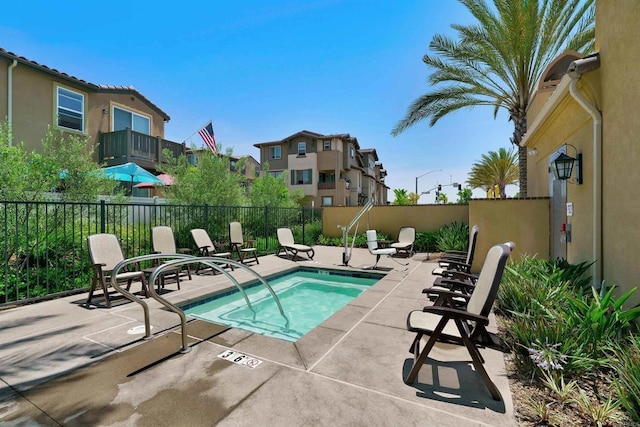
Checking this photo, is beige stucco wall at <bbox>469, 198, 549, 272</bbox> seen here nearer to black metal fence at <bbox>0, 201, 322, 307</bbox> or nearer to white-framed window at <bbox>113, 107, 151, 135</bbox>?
black metal fence at <bbox>0, 201, 322, 307</bbox>

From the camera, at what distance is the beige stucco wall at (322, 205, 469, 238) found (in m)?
12.6

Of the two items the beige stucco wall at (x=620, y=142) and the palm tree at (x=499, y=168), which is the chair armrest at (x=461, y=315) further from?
the palm tree at (x=499, y=168)

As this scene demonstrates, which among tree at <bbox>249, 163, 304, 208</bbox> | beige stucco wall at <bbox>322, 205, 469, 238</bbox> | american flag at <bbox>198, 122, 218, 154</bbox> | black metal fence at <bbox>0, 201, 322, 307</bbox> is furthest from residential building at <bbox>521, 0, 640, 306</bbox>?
tree at <bbox>249, 163, 304, 208</bbox>

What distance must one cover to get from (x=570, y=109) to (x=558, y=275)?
3375 millimetres

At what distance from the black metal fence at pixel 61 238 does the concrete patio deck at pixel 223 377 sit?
1248 millimetres

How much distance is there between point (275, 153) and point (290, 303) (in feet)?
88.8

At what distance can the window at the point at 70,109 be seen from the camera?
11719 mm

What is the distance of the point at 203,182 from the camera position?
33.4 ft

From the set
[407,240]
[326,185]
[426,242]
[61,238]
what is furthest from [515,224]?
[326,185]

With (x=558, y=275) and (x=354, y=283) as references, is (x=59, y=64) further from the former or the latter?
(x=558, y=275)

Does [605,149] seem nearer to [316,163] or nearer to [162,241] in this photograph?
[162,241]

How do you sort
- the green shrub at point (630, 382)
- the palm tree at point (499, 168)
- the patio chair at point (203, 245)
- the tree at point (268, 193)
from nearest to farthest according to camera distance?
1. the green shrub at point (630, 382)
2. the patio chair at point (203, 245)
3. the tree at point (268, 193)
4. the palm tree at point (499, 168)

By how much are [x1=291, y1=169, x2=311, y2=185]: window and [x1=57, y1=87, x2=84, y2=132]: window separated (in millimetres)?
19591

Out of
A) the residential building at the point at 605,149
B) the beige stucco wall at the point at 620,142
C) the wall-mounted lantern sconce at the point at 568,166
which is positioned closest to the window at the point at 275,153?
the residential building at the point at 605,149
